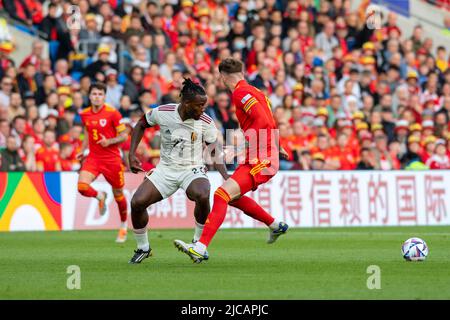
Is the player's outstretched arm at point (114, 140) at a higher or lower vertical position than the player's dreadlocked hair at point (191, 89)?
higher

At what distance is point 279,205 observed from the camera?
2336 cm

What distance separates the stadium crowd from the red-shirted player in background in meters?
3.82

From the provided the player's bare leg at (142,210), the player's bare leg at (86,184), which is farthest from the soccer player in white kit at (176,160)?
the player's bare leg at (86,184)

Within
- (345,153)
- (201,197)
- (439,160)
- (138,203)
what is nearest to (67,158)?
(345,153)

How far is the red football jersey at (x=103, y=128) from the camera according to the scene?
1883 centimetres

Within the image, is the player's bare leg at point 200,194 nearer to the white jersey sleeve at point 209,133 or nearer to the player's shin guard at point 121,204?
the white jersey sleeve at point 209,133

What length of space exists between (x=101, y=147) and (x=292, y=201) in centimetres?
583

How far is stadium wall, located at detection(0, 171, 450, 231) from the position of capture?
21.9 meters

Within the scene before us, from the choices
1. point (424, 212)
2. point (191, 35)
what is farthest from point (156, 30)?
point (424, 212)

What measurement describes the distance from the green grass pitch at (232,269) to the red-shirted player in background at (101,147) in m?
0.89

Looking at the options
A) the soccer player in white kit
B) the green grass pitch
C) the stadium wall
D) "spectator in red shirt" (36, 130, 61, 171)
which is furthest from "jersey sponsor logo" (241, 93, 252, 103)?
"spectator in red shirt" (36, 130, 61, 171)

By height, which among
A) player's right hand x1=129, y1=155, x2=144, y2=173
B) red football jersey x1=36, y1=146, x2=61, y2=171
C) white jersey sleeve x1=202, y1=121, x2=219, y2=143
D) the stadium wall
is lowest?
player's right hand x1=129, y1=155, x2=144, y2=173

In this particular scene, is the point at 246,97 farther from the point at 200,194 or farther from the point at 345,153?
the point at 345,153

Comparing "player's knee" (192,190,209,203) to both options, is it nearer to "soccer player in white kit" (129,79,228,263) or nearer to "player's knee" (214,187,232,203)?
"soccer player in white kit" (129,79,228,263)
